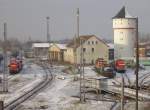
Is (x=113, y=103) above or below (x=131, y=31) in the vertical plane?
below

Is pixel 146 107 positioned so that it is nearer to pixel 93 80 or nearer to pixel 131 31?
pixel 93 80

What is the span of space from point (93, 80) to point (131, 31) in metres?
35.4

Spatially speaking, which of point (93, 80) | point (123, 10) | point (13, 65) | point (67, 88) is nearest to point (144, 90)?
point (93, 80)

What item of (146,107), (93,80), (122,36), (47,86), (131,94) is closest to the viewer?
(146,107)

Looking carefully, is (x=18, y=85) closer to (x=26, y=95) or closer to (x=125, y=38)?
(x=26, y=95)

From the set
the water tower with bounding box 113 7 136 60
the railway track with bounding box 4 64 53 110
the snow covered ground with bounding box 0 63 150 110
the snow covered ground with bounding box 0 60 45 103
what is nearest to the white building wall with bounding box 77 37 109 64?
the water tower with bounding box 113 7 136 60

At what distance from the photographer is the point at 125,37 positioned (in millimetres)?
70500

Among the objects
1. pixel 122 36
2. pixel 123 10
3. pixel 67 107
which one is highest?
pixel 123 10

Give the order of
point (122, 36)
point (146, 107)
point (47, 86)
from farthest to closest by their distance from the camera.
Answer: point (122, 36) < point (47, 86) < point (146, 107)

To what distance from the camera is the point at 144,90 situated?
122 feet

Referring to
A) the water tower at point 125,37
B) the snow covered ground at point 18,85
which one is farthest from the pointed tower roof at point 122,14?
the snow covered ground at point 18,85

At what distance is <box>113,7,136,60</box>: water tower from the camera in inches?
2776

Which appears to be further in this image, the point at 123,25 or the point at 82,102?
the point at 123,25

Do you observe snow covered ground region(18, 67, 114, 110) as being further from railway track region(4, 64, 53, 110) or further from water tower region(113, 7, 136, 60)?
water tower region(113, 7, 136, 60)
